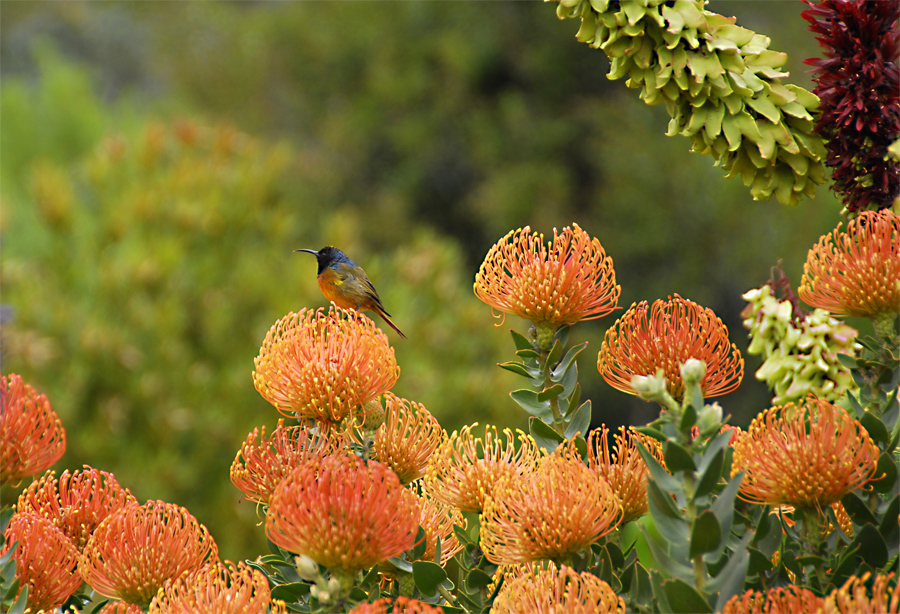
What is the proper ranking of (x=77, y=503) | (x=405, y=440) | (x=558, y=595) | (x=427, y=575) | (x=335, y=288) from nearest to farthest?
(x=558, y=595)
(x=427, y=575)
(x=405, y=440)
(x=77, y=503)
(x=335, y=288)

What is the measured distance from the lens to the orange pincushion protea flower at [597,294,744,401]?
962mm

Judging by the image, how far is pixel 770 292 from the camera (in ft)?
2.83

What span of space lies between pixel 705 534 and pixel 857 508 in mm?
301

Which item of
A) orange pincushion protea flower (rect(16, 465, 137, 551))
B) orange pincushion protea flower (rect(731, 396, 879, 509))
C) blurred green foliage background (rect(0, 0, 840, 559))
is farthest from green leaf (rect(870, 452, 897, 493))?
blurred green foliage background (rect(0, 0, 840, 559))


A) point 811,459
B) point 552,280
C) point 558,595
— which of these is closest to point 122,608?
point 558,595

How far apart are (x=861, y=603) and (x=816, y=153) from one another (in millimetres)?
567

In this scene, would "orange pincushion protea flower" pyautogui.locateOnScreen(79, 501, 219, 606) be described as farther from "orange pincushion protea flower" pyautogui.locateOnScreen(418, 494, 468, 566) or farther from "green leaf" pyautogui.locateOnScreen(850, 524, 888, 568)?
"green leaf" pyautogui.locateOnScreen(850, 524, 888, 568)

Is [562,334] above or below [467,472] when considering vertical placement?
above

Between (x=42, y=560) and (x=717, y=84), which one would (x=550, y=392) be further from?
(x=42, y=560)

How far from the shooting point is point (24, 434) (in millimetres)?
1069

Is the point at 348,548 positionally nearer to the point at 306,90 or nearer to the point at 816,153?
the point at 816,153

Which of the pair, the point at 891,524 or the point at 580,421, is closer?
the point at 891,524

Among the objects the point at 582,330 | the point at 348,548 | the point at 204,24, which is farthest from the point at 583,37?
the point at 204,24

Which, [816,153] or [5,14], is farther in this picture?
[5,14]
